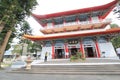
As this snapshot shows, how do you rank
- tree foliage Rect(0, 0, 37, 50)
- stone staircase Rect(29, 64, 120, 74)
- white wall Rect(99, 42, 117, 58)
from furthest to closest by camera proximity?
white wall Rect(99, 42, 117, 58), stone staircase Rect(29, 64, 120, 74), tree foliage Rect(0, 0, 37, 50)

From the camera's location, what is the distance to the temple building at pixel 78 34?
648 inches

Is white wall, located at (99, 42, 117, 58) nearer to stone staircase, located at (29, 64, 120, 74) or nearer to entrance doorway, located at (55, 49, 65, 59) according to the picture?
entrance doorway, located at (55, 49, 65, 59)

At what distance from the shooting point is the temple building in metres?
16.5

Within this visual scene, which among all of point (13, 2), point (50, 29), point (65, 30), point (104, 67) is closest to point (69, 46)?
point (65, 30)

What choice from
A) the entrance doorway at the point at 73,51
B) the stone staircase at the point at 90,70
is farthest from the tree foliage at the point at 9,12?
the entrance doorway at the point at 73,51

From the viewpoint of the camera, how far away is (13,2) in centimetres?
887

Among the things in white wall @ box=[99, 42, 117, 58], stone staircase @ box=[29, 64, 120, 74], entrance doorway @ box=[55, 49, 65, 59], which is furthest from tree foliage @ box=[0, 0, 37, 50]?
white wall @ box=[99, 42, 117, 58]

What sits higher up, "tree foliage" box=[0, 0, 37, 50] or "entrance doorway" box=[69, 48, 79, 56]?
"tree foliage" box=[0, 0, 37, 50]

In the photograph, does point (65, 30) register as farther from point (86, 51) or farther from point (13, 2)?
point (13, 2)

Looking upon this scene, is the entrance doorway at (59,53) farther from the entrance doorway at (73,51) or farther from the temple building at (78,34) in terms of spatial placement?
the entrance doorway at (73,51)

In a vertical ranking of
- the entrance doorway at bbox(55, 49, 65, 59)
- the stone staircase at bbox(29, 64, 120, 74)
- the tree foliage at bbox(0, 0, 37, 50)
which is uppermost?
the tree foliage at bbox(0, 0, 37, 50)

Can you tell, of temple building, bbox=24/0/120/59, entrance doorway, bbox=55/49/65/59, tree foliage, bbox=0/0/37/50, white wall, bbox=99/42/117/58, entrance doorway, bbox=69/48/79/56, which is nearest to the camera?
tree foliage, bbox=0/0/37/50

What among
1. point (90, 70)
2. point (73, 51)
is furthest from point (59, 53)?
point (90, 70)

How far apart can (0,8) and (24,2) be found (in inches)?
85.4
